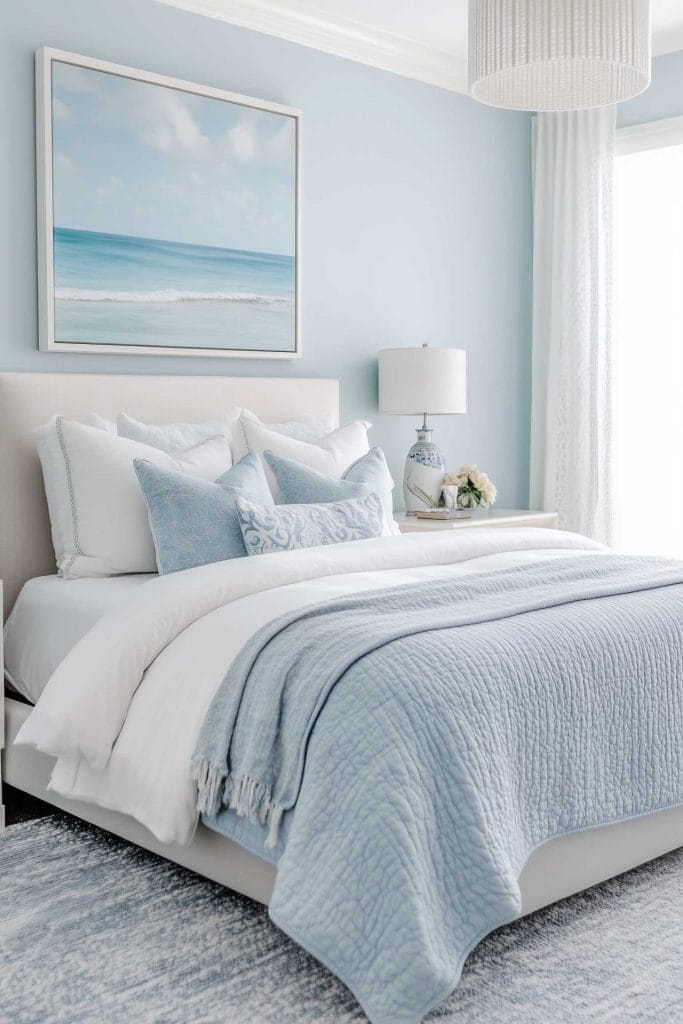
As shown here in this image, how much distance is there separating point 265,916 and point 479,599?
85 cm

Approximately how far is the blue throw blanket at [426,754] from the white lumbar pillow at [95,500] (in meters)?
1.03

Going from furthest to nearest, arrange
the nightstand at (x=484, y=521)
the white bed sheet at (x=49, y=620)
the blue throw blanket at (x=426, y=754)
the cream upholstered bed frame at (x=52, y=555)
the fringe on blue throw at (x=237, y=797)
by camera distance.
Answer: the nightstand at (x=484, y=521), the white bed sheet at (x=49, y=620), the cream upholstered bed frame at (x=52, y=555), the fringe on blue throw at (x=237, y=797), the blue throw blanket at (x=426, y=754)

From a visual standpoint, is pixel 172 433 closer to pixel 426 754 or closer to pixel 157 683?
pixel 157 683

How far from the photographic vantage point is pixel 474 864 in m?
2.03

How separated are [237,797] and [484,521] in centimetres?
248

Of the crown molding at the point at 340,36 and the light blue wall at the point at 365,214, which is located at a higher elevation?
the crown molding at the point at 340,36

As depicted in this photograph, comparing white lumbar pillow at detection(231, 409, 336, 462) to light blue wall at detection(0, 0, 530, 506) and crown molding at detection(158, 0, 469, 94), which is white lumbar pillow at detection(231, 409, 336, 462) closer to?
light blue wall at detection(0, 0, 530, 506)

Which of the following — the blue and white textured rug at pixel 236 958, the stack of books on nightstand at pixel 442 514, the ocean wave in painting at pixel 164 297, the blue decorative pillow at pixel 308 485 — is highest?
the ocean wave in painting at pixel 164 297

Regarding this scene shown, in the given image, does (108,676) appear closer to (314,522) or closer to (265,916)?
(265,916)

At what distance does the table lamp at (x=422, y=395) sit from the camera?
457cm

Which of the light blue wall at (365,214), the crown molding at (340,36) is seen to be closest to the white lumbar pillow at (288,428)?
the light blue wall at (365,214)

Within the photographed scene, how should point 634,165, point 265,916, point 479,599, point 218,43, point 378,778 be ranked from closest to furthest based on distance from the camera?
point 378,778
point 265,916
point 479,599
point 218,43
point 634,165

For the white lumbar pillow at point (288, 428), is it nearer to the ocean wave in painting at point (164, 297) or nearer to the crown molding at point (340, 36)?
the ocean wave in painting at point (164, 297)

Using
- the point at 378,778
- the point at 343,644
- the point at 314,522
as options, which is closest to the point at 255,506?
the point at 314,522
